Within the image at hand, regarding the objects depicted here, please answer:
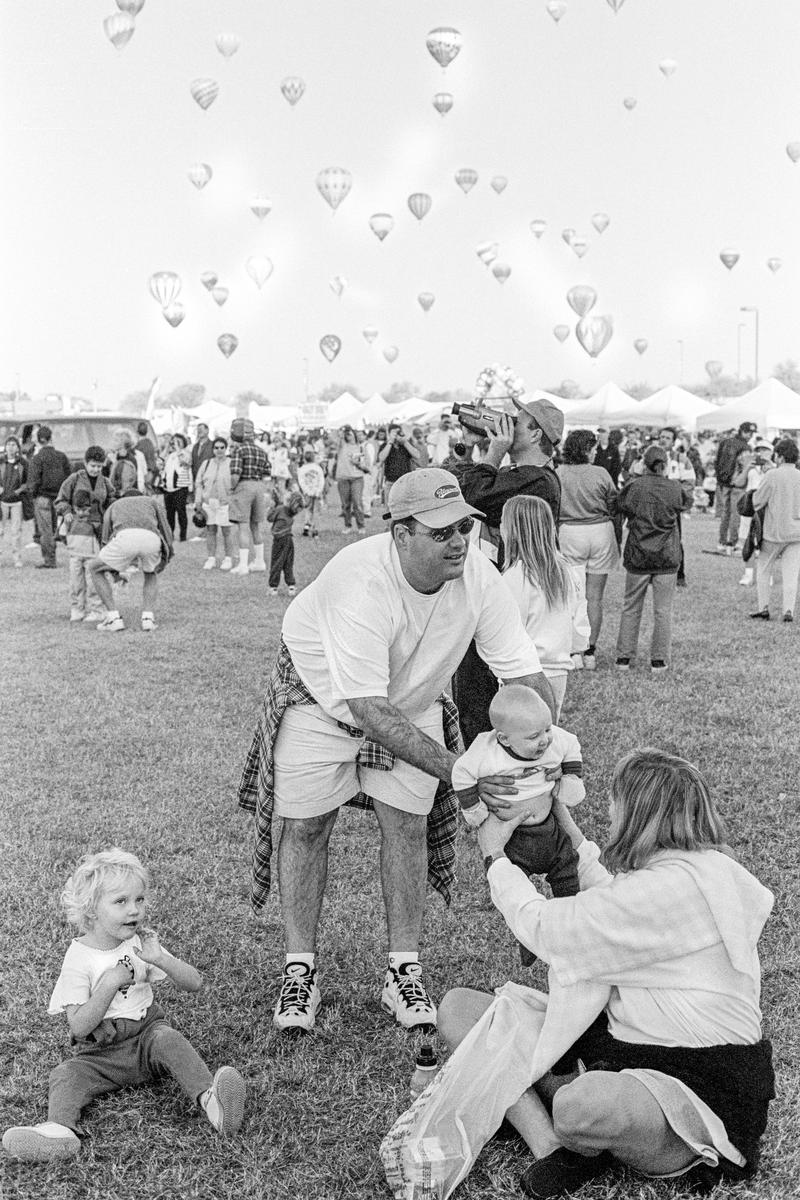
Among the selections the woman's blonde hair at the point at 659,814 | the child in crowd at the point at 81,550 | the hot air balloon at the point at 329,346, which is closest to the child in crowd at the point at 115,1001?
the woman's blonde hair at the point at 659,814

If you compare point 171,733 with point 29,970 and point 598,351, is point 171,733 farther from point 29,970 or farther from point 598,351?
point 598,351

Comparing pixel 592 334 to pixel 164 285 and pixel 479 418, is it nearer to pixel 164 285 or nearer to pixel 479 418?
pixel 164 285

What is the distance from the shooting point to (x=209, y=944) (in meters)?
4.24

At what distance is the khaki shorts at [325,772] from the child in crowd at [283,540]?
9.18 metres

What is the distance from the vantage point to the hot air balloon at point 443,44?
33.7m

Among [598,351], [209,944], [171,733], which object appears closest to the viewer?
[209,944]

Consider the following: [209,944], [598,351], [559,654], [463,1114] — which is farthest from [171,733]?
[598,351]

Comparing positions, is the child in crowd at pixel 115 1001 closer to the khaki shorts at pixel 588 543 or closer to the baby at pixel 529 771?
the baby at pixel 529 771

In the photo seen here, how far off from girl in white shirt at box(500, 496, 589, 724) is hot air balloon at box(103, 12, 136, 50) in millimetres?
29266

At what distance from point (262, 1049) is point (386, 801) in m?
0.83

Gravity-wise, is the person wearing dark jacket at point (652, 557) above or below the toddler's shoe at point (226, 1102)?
above

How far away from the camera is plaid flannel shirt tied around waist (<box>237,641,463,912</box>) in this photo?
3.73 m

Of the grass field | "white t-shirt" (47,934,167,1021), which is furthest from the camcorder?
"white t-shirt" (47,934,167,1021)

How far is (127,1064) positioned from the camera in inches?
129
